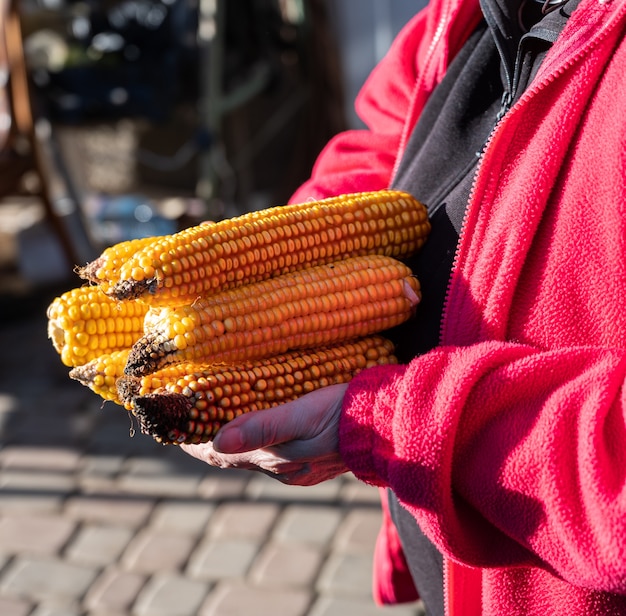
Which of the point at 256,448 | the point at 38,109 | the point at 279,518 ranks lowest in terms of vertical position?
the point at 279,518

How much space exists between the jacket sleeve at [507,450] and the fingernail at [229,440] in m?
0.14

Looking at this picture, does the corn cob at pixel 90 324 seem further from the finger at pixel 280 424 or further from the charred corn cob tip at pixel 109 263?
A: the finger at pixel 280 424

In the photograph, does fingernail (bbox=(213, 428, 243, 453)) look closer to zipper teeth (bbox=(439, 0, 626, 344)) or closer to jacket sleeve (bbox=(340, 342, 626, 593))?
jacket sleeve (bbox=(340, 342, 626, 593))

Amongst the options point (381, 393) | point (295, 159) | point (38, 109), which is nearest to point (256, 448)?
point (381, 393)

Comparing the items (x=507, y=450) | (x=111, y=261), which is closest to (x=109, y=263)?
(x=111, y=261)

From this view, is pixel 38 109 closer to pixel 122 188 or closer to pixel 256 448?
pixel 122 188

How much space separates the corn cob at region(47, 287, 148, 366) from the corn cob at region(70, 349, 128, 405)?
0.03 metres

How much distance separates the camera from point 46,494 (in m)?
3.45

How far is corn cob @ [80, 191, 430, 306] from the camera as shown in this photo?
1.20 m

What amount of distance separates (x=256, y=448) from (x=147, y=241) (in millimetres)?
362

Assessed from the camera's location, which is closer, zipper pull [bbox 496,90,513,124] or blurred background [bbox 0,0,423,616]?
zipper pull [bbox 496,90,513,124]

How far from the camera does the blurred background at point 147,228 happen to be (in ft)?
9.77

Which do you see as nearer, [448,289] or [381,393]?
[381,393]

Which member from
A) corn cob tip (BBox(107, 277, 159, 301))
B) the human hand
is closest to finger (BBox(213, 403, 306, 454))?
the human hand
